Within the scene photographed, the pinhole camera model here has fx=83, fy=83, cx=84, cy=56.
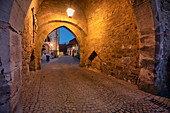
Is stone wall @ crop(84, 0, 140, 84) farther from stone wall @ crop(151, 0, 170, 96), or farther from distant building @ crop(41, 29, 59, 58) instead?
distant building @ crop(41, 29, 59, 58)

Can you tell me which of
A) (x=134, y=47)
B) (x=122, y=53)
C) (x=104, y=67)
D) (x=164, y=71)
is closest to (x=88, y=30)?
(x=104, y=67)

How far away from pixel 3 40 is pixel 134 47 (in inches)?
123

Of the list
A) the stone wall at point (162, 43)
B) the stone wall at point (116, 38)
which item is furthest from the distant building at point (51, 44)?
the stone wall at point (162, 43)

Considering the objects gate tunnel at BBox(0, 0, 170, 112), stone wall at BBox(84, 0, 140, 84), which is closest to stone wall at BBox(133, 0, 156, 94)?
gate tunnel at BBox(0, 0, 170, 112)

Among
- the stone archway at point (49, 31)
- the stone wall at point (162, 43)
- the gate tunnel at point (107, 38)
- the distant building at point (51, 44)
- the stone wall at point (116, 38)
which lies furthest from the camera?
the distant building at point (51, 44)

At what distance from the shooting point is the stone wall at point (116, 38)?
2.78 metres

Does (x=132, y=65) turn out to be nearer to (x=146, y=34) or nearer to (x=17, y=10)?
(x=146, y=34)

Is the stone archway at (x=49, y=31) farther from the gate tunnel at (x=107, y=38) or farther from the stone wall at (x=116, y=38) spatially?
the stone wall at (x=116, y=38)

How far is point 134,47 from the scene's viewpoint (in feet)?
8.96

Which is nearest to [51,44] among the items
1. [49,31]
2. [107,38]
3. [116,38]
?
[49,31]

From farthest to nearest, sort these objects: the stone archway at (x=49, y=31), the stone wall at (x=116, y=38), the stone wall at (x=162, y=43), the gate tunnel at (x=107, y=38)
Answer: the stone archway at (x=49, y=31) < the stone wall at (x=116, y=38) < the stone wall at (x=162, y=43) < the gate tunnel at (x=107, y=38)

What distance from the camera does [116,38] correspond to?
3.44 meters

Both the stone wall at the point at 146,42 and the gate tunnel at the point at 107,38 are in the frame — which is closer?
the gate tunnel at the point at 107,38

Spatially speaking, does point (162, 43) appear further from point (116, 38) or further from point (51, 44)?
point (51, 44)
